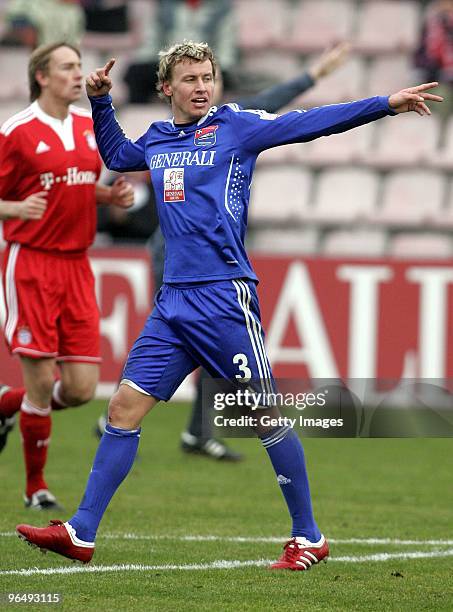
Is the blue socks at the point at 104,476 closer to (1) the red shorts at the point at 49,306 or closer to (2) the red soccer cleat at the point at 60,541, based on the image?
(2) the red soccer cleat at the point at 60,541

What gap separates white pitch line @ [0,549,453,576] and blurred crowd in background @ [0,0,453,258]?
262 inches

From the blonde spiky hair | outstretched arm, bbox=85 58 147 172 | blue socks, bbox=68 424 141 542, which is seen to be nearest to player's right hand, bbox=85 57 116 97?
outstretched arm, bbox=85 58 147 172

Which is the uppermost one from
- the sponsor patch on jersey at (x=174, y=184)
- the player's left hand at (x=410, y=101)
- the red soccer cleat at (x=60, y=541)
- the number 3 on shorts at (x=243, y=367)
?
the player's left hand at (x=410, y=101)

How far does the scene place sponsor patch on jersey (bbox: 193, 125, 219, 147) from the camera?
551 cm

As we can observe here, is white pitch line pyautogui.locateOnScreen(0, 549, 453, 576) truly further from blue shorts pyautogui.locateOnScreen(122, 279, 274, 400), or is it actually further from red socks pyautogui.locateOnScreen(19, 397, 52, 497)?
red socks pyautogui.locateOnScreen(19, 397, 52, 497)

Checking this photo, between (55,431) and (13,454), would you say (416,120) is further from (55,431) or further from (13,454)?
(13,454)

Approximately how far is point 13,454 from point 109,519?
2.64 meters

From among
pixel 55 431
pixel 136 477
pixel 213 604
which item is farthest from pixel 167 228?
pixel 55 431

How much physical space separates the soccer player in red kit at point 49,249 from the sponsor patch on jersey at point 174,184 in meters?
1.55

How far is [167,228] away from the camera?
561cm

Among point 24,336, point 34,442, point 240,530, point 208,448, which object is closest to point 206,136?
point 24,336

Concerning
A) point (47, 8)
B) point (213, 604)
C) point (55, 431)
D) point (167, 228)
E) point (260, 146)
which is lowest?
point (55, 431)

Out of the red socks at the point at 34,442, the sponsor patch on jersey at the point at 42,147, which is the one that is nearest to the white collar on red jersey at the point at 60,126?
the sponsor patch on jersey at the point at 42,147

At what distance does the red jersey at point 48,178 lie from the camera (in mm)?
6984
